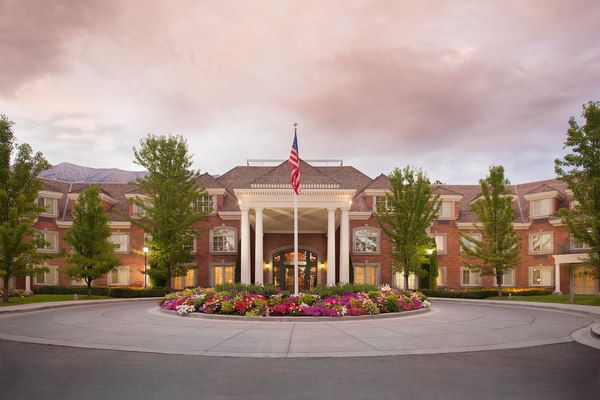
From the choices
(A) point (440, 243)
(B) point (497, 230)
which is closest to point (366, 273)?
(A) point (440, 243)

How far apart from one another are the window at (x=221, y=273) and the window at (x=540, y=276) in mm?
26920

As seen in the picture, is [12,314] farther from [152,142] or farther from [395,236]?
[395,236]

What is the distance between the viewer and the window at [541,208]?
146 ft

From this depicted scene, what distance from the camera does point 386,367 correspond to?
33.1ft

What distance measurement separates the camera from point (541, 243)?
147 ft

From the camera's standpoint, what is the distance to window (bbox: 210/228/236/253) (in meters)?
45.7

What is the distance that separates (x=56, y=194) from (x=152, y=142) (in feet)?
45.8

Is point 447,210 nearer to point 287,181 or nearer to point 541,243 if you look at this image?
point 541,243

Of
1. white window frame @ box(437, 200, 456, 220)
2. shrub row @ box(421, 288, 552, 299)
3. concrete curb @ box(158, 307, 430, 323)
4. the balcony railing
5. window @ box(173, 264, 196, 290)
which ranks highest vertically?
white window frame @ box(437, 200, 456, 220)

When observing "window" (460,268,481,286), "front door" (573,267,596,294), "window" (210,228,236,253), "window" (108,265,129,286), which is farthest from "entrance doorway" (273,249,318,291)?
"front door" (573,267,596,294)

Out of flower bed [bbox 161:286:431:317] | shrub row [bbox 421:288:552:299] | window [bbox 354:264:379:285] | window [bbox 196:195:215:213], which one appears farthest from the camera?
window [bbox 196:195:215:213]

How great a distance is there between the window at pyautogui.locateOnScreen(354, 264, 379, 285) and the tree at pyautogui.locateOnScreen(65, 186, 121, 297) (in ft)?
67.8

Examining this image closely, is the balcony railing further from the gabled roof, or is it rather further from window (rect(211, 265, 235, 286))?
window (rect(211, 265, 235, 286))

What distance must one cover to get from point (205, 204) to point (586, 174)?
30552 mm
